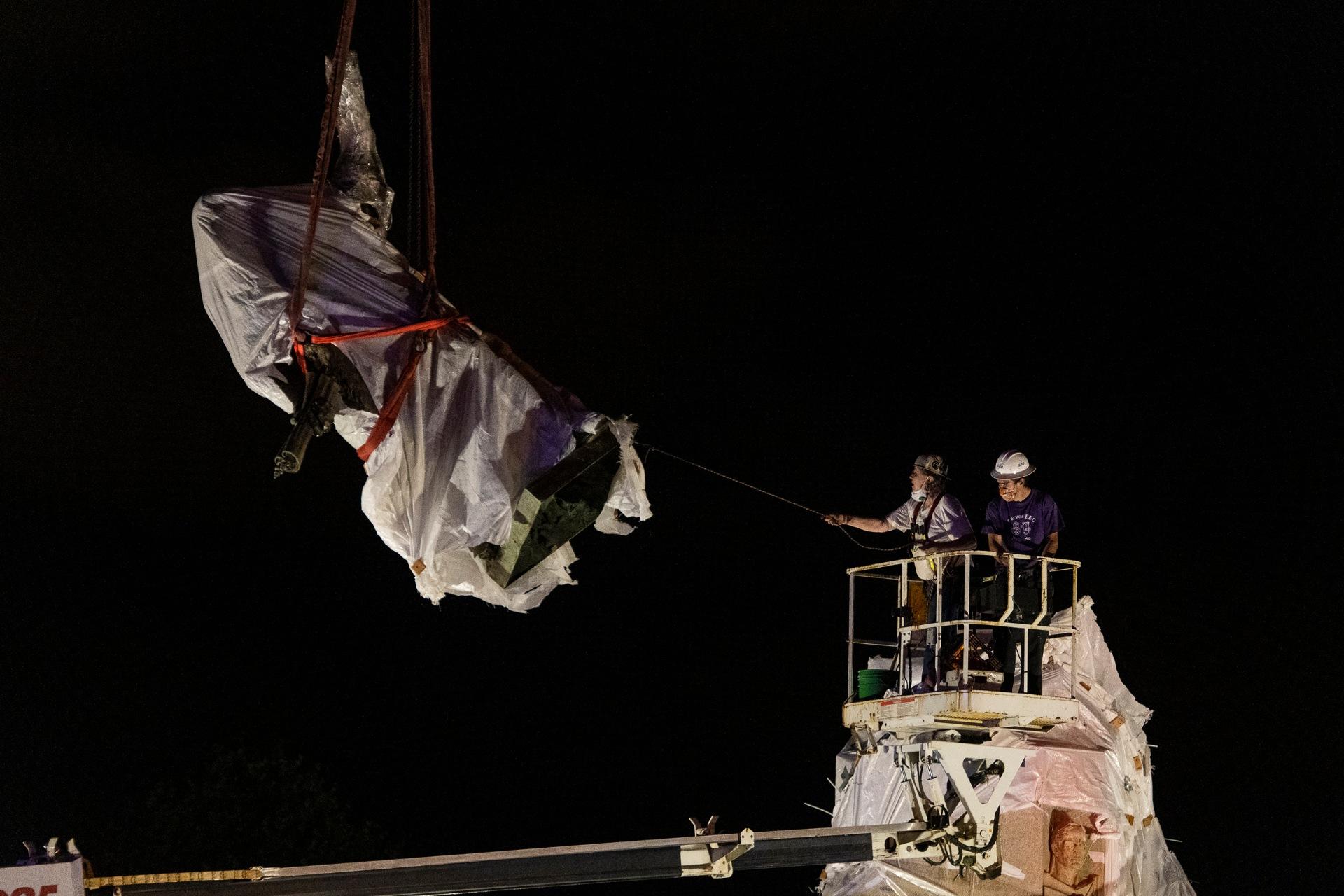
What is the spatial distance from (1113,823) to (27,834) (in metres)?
17.4

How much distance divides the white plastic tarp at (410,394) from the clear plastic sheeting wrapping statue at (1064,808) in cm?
430

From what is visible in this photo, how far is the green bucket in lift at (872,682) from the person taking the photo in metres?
13.6

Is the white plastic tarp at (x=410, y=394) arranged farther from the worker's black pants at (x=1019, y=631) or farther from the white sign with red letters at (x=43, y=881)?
the white sign with red letters at (x=43, y=881)

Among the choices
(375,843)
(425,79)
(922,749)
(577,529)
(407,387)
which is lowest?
(375,843)

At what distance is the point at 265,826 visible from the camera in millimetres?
24047

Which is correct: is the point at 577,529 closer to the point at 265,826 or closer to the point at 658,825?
the point at 265,826

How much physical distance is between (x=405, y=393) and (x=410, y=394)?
73 millimetres

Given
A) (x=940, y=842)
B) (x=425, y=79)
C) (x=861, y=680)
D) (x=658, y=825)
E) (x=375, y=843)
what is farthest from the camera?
(x=658, y=825)

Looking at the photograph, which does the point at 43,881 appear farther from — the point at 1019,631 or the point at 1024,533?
the point at 1024,533

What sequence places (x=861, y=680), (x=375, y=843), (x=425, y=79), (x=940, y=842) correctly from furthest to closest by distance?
(x=375, y=843), (x=861, y=680), (x=940, y=842), (x=425, y=79)

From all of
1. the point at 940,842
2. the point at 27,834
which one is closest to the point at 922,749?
the point at 940,842

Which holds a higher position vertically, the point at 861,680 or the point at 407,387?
the point at 407,387

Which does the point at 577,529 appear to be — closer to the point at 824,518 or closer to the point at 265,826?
the point at 824,518

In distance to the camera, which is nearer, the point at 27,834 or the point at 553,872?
the point at 553,872
